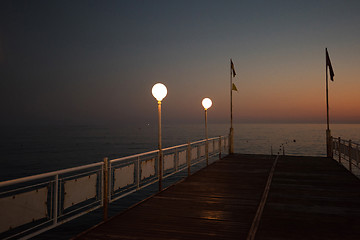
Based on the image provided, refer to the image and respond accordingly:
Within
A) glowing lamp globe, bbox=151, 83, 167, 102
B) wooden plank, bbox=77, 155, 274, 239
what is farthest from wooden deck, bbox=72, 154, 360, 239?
glowing lamp globe, bbox=151, 83, 167, 102

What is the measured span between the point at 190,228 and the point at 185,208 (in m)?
1.31

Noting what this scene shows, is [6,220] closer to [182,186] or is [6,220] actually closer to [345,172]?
[182,186]

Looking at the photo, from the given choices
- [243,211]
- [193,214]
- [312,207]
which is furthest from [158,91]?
[312,207]

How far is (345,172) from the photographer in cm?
1159

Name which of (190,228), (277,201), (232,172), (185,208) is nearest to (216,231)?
(190,228)

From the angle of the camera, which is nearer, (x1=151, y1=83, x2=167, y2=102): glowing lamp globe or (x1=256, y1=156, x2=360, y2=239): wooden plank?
(x1=256, y1=156, x2=360, y2=239): wooden plank

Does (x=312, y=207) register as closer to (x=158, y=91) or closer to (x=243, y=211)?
(x=243, y=211)

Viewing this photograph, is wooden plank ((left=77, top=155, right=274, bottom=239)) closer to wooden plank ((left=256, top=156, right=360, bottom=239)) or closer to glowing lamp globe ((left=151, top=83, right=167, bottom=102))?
wooden plank ((left=256, top=156, right=360, bottom=239))

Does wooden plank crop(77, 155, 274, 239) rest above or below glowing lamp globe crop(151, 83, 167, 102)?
below

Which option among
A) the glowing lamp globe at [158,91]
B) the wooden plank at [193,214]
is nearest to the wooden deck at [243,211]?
the wooden plank at [193,214]

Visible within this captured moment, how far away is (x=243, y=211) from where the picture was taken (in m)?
6.40

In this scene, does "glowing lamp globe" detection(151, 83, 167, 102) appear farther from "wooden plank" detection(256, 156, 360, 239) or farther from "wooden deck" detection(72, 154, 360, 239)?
"wooden plank" detection(256, 156, 360, 239)

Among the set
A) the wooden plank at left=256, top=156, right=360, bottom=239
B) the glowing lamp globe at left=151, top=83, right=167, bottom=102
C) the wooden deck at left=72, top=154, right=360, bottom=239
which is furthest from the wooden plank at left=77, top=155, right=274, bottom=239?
the glowing lamp globe at left=151, top=83, right=167, bottom=102

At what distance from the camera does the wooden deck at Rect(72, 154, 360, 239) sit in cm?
508
